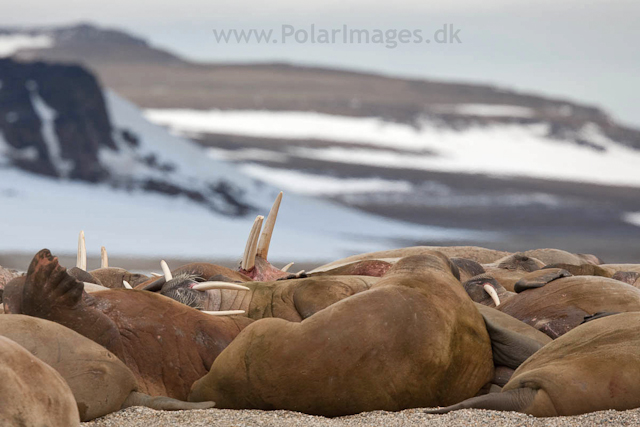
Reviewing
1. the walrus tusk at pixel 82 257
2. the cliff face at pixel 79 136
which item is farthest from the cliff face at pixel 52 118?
the walrus tusk at pixel 82 257

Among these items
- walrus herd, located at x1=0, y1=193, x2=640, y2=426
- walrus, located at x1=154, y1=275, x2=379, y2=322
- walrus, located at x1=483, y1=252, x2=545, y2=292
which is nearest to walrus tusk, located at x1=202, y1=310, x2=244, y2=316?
walrus herd, located at x1=0, y1=193, x2=640, y2=426

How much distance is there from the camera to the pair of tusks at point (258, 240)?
886cm

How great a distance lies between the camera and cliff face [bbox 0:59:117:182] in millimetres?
72812

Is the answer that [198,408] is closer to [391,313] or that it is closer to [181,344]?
[181,344]

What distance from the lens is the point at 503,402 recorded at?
4.88 m

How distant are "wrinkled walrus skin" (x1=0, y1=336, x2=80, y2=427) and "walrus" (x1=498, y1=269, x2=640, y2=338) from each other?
368 cm

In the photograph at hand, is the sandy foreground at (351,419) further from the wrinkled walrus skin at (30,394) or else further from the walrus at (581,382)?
the wrinkled walrus skin at (30,394)

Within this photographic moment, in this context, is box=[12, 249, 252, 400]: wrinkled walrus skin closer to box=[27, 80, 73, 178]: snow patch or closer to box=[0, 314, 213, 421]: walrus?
box=[0, 314, 213, 421]: walrus

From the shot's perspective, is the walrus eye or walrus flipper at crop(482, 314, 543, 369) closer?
walrus flipper at crop(482, 314, 543, 369)

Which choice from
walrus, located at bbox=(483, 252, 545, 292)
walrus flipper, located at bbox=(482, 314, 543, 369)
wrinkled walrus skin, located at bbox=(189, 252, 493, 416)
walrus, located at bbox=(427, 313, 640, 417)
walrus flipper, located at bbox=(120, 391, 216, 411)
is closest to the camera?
walrus, located at bbox=(427, 313, 640, 417)

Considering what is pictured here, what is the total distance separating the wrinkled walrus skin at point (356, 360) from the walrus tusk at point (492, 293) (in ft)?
6.00

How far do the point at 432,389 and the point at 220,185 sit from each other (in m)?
76.3

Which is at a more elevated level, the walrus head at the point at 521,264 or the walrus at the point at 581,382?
the walrus at the point at 581,382

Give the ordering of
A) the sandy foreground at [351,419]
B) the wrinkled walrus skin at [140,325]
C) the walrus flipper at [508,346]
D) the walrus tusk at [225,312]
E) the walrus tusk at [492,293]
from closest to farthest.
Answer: the sandy foreground at [351,419]
the wrinkled walrus skin at [140,325]
the walrus flipper at [508,346]
the walrus tusk at [225,312]
the walrus tusk at [492,293]
